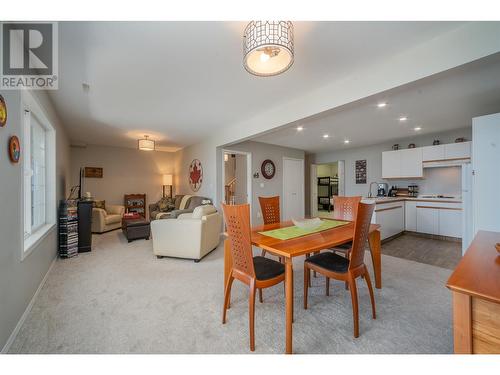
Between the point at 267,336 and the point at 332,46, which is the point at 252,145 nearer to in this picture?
the point at 332,46

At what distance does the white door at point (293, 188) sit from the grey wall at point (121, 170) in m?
3.89

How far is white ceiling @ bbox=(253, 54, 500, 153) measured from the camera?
7.25ft

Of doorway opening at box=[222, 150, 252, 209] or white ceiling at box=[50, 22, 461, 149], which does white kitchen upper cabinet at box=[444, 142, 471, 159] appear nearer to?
white ceiling at box=[50, 22, 461, 149]

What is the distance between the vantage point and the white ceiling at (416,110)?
7.25 feet

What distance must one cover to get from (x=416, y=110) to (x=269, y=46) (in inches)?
122

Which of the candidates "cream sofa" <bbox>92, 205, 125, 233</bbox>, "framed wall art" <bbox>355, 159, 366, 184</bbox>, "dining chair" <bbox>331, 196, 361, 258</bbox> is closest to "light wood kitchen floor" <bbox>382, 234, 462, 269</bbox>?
"dining chair" <bbox>331, 196, 361, 258</bbox>

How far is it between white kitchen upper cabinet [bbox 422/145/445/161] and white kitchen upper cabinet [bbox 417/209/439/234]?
1.05 m

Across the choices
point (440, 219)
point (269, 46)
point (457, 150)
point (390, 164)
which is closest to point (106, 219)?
point (269, 46)

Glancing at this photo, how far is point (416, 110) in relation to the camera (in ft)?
10.4

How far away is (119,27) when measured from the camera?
1.54 metres

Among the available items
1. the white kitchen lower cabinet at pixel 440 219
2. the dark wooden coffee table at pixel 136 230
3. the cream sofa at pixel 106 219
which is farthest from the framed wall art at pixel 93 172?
the white kitchen lower cabinet at pixel 440 219

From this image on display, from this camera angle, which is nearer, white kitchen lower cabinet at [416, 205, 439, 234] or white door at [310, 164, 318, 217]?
white kitchen lower cabinet at [416, 205, 439, 234]
